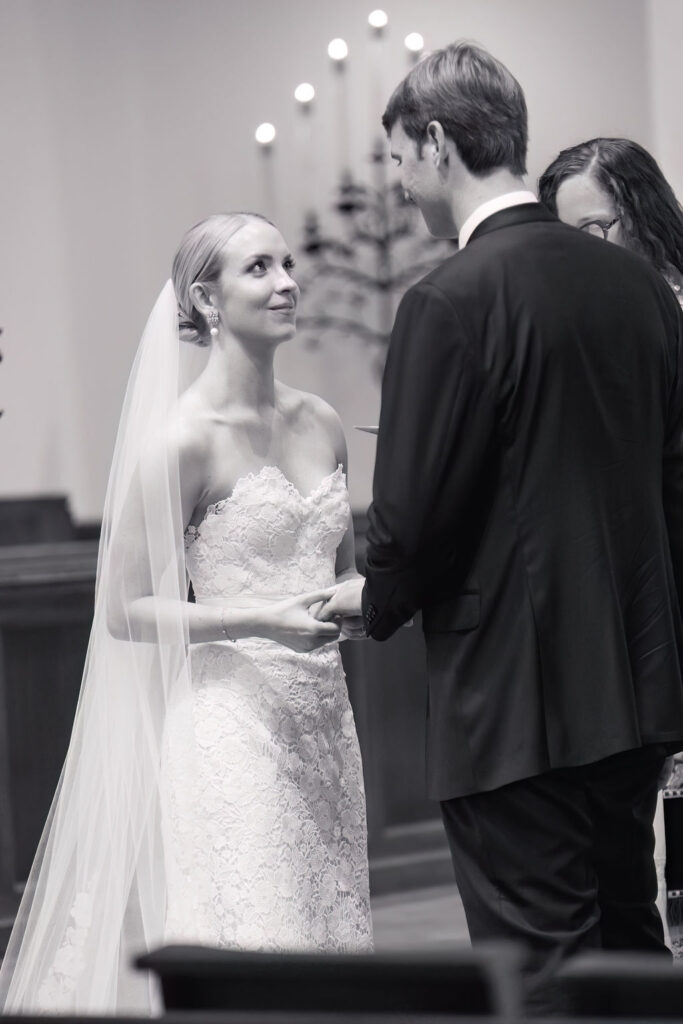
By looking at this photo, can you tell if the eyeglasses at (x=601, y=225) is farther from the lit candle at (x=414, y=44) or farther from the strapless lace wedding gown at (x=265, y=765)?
the lit candle at (x=414, y=44)

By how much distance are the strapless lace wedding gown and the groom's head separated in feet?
3.19

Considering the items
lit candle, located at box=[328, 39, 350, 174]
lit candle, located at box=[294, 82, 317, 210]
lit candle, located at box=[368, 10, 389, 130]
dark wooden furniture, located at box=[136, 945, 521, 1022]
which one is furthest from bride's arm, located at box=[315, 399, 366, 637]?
lit candle, located at box=[368, 10, 389, 130]

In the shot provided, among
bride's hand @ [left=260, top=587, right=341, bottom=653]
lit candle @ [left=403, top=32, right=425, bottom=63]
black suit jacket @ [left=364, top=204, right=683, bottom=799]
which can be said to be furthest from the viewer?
lit candle @ [left=403, top=32, right=425, bottom=63]

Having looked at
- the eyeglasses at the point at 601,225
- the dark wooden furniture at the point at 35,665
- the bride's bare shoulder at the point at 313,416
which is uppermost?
the eyeglasses at the point at 601,225

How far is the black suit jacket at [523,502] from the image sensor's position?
6.49 ft

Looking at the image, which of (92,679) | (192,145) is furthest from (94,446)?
(92,679)

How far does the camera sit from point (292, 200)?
18.1 ft

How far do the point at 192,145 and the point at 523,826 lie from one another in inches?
150

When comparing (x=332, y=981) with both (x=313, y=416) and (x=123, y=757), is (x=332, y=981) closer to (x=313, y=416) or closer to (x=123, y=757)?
(x=123, y=757)

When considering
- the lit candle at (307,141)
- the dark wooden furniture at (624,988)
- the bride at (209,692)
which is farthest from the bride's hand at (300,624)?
the lit candle at (307,141)

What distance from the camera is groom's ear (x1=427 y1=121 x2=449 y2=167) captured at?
2105 millimetres

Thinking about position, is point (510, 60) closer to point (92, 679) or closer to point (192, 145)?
point (192, 145)

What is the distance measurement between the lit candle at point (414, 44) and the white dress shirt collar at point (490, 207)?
3809 millimetres

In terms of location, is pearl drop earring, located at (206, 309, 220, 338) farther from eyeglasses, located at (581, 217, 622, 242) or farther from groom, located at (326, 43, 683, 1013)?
groom, located at (326, 43, 683, 1013)
